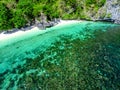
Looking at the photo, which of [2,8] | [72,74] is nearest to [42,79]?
[72,74]

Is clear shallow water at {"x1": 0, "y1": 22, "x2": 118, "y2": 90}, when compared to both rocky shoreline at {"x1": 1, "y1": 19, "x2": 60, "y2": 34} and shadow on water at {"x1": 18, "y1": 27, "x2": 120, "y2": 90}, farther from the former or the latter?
shadow on water at {"x1": 18, "y1": 27, "x2": 120, "y2": 90}

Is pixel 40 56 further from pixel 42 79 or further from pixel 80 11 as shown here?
pixel 80 11

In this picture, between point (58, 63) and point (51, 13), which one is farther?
point (51, 13)

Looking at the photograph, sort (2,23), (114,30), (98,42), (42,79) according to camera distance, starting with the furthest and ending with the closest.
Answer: (2,23), (114,30), (98,42), (42,79)

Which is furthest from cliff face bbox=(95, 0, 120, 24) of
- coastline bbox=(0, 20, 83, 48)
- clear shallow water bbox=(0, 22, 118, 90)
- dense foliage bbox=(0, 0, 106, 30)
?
coastline bbox=(0, 20, 83, 48)

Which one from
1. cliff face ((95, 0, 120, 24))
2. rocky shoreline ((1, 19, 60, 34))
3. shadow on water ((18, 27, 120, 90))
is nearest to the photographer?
shadow on water ((18, 27, 120, 90))

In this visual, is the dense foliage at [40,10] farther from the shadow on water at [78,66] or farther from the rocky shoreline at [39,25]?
the shadow on water at [78,66]

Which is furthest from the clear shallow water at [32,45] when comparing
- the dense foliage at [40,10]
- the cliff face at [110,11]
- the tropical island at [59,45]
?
the dense foliage at [40,10]
